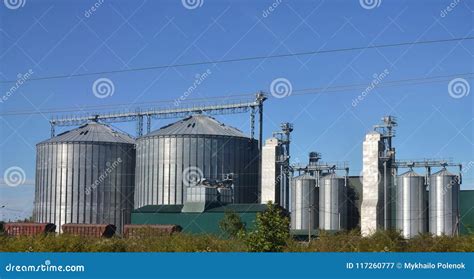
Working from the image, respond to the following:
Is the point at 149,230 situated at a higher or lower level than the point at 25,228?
higher

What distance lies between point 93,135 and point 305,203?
61.3 ft

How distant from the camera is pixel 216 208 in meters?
49.4

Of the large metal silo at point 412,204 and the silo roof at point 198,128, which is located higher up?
the silo roof at point 198,128

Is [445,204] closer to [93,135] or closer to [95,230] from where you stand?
[95,230]

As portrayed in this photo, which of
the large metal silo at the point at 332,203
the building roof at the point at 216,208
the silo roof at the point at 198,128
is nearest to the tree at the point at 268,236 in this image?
the building roof at the point at 216,208

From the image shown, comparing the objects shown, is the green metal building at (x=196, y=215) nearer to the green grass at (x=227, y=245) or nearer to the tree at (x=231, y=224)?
the tree at (x=231, y=224)

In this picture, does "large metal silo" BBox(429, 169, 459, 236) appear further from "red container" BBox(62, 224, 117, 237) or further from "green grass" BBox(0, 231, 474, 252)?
"red container" BBox(62, 224, 117, 237)

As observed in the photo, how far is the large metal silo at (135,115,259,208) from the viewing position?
52.9 m

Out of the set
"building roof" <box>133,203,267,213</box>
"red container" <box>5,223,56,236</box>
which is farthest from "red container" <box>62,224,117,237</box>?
"building roof" <box>133,203,267,213</box>

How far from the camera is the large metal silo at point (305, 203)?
52562 mm

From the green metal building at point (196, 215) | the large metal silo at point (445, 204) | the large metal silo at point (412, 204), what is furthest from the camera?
the large metal silo at point (412, 204)

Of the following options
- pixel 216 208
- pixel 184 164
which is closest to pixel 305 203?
pixel 216 208

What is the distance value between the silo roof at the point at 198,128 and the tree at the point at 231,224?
9.45m

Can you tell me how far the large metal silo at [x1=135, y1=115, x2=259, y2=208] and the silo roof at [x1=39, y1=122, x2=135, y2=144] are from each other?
3902mm
